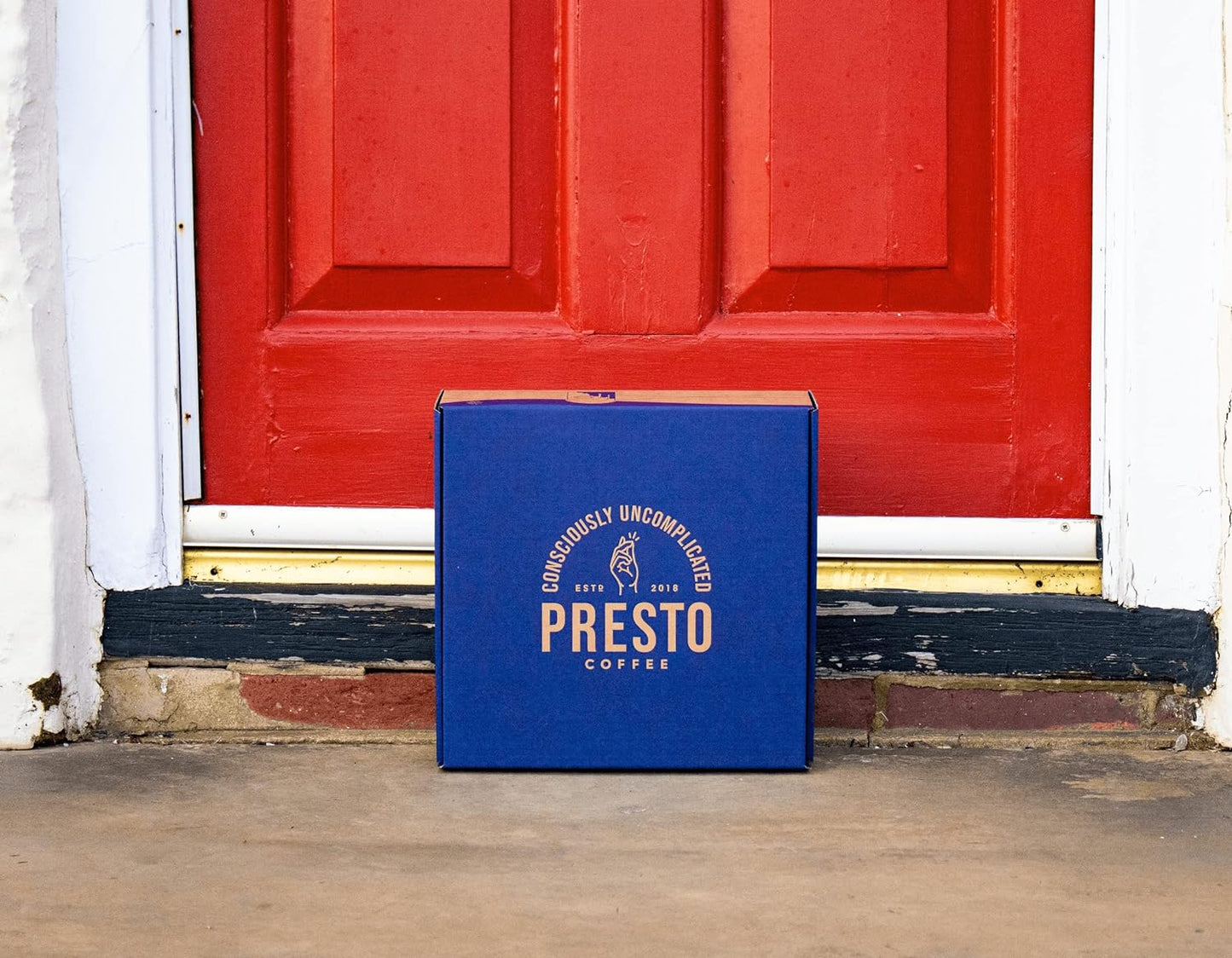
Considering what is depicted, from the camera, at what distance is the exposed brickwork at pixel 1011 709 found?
167 cm

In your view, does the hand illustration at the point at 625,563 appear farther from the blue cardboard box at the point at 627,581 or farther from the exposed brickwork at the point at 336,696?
the exposed brickwork at the point at 336,696

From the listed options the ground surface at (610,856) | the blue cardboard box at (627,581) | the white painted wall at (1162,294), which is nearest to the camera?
the ground surface at (610,856)

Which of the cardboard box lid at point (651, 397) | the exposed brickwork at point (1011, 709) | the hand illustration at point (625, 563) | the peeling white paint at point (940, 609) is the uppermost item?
the cardboard box lid at point (651, 397)

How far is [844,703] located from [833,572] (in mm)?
176

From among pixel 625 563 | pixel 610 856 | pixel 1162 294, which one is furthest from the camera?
pixel 1162 294

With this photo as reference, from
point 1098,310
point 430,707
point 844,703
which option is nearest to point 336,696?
point 430,707

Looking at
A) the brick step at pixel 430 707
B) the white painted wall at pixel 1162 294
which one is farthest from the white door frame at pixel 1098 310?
the brick step at pixel 430 707

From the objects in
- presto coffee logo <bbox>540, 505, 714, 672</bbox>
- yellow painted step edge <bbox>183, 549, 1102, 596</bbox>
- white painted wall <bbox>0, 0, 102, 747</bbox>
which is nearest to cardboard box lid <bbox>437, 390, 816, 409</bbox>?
presto coffee logo <bbox>540, 505, 714, 672</bbox>

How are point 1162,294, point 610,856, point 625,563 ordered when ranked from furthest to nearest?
point 1162,294 < point 625,563 < point 610,856

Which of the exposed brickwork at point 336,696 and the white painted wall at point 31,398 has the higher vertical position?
the white painted wall at point 31,398

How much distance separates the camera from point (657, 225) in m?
1.70

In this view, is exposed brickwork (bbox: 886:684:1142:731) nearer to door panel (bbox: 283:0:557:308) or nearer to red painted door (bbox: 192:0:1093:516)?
red painted door (bbox: 192:0:1093:516)

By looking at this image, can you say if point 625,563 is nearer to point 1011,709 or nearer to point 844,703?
point 844,703

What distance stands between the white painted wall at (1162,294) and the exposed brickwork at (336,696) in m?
0.94
